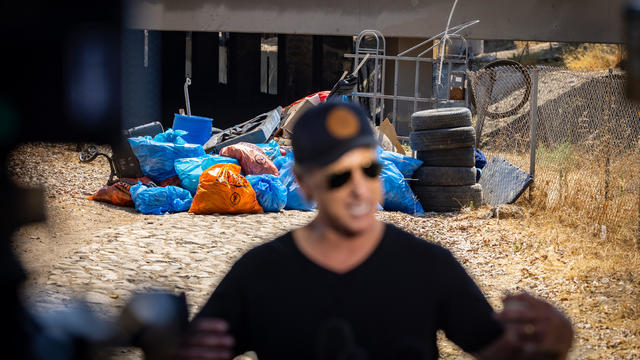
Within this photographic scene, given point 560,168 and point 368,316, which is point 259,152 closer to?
point 560,168

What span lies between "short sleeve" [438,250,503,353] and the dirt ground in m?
2.71

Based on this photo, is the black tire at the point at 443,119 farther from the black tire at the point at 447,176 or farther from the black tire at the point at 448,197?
the black tire at the point at 448,197

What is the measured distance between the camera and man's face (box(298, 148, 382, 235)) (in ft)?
5.79

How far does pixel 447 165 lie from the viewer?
10.2 metres

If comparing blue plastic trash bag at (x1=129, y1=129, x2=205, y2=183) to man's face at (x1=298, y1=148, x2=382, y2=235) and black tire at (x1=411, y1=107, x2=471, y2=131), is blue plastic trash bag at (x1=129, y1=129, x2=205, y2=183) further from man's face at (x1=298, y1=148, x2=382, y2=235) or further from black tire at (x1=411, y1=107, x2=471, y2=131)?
man's face at (x1=298, y1=148, x2=382, y2=235)

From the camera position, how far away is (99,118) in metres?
1.23

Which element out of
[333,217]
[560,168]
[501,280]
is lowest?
[501,280]

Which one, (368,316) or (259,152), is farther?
(259,152)

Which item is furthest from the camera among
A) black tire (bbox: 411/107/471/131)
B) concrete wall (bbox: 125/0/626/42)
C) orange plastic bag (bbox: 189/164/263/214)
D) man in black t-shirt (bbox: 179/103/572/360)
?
concrete wall (bbox: 125/0/626/42)

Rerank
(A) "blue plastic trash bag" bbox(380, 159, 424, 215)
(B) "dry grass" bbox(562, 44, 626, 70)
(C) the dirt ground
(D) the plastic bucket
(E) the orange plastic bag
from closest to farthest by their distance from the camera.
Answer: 1. (C) the dirt ground
2. (E) the orange plastic bag
3. (A) "blue plastic trash bag" bbox(380, 159, 424, 215)
4. (D) the plastic bucket
5. (B) "dry grass" bbox(562, 44, 626, 70)

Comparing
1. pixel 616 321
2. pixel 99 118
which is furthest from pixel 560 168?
pixel 99 118

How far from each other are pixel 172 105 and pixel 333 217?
60.8ft

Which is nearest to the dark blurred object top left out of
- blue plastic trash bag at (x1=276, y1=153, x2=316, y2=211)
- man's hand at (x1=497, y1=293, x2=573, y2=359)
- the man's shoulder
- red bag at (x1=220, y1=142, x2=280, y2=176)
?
the man's shoulder

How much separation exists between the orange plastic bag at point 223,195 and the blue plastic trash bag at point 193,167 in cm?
44
